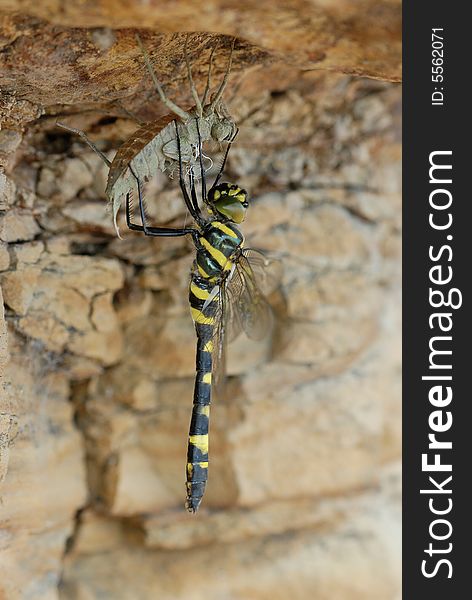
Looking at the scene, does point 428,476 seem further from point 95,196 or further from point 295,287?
point 95,196

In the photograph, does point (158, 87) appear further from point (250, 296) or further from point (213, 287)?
point (250, 296)

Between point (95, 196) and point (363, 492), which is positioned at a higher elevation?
point (95, 196)

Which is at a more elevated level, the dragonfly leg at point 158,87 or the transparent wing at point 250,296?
the dragonfly leg at point 158,87

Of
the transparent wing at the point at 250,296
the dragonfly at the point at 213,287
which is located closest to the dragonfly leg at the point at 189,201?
the dragonfly at the point at 213,287

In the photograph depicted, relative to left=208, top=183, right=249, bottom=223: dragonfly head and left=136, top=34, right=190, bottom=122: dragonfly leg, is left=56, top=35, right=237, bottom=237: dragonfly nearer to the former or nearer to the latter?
left=136, top=34, right=190, bottom=122: dragonfly leg

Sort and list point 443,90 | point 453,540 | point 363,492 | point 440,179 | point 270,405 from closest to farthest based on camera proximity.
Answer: point 443,90, point 440,179, point 453,540, point 270,405, point 363,492

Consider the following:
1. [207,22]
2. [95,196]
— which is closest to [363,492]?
[95,196]

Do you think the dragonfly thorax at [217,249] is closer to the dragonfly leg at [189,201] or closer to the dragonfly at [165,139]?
the dragonfly leg at [189,201]
